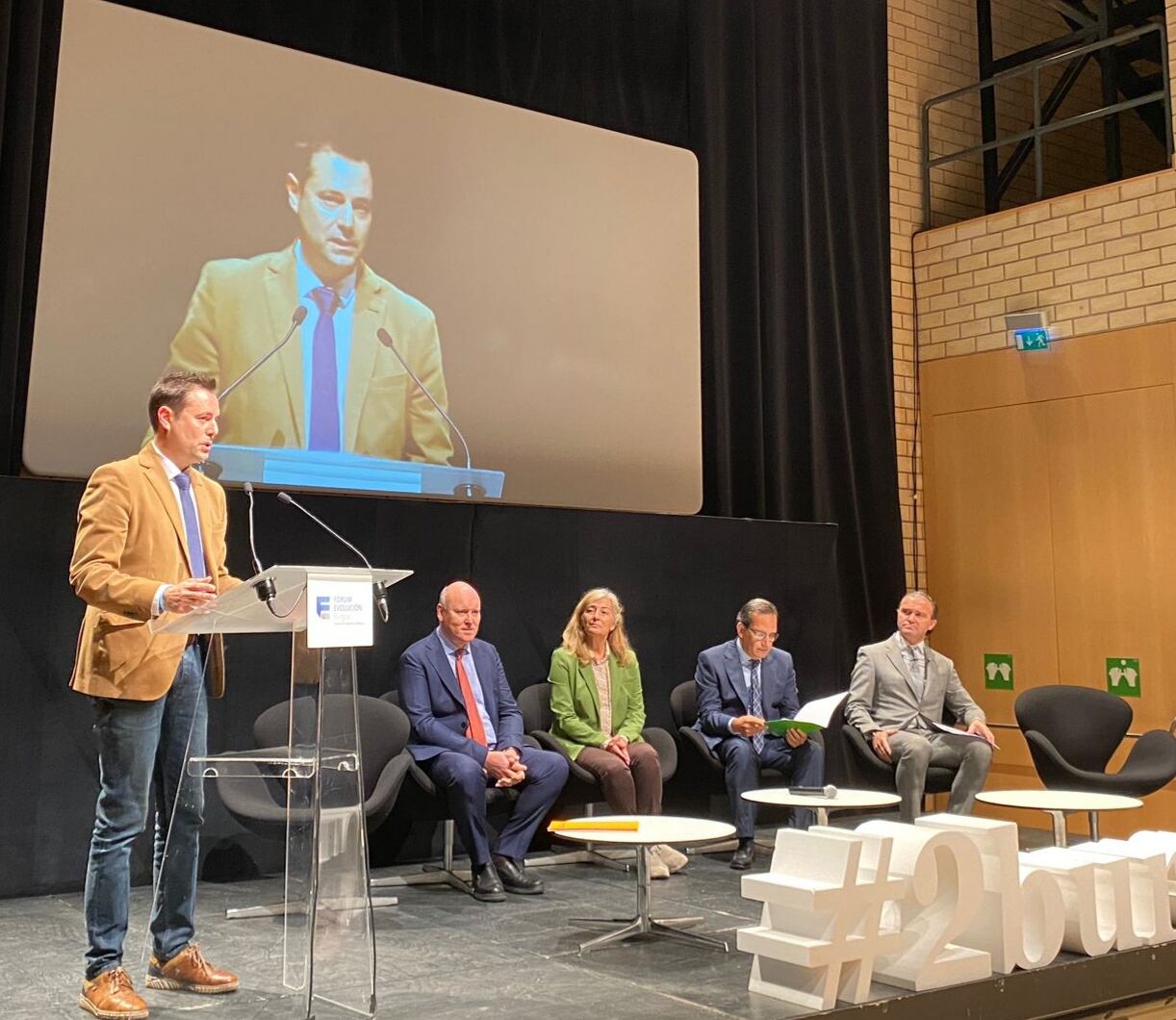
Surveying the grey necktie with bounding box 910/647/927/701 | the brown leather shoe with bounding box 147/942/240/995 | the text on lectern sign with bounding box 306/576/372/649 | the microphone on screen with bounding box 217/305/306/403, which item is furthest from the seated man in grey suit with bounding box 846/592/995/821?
the brown leather shoe with bounding box 147/942/240/995

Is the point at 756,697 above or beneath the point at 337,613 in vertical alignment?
beneath

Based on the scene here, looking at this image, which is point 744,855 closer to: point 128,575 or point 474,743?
point 474,743

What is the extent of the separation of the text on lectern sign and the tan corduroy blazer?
1.13ft

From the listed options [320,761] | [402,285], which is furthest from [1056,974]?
[402,285]

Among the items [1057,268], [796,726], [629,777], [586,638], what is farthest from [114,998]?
[1057,268]

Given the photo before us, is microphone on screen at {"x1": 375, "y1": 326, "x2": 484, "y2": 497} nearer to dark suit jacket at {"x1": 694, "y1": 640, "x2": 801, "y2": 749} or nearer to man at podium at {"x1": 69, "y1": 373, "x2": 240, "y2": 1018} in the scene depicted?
dark suit jacket at {"x1": 694, "y1": 640, "x2": 801, "y2": 749}

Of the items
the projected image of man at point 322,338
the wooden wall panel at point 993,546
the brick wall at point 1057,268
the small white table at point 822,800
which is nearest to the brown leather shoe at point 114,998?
the small white table at point 822,800

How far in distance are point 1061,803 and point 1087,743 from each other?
127 cm

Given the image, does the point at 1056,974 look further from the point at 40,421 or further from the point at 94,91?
the point at 94,91

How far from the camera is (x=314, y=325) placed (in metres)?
5.36

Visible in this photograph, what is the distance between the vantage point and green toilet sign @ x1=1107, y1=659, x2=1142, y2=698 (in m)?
6.46

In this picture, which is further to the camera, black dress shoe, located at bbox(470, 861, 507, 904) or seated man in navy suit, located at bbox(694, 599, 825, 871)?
seated man in navy suit, located at bbox(694, 599, 825, 871)

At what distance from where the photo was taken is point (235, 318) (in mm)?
5145

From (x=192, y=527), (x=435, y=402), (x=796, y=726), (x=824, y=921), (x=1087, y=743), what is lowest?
(x=824, y=921)
